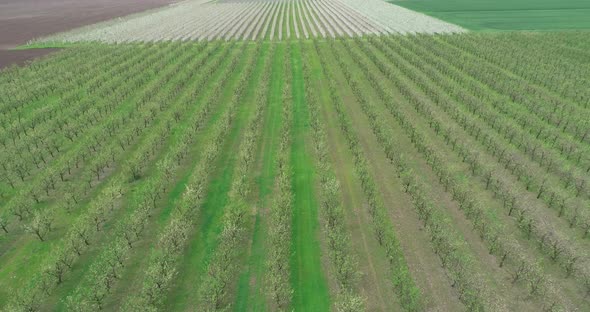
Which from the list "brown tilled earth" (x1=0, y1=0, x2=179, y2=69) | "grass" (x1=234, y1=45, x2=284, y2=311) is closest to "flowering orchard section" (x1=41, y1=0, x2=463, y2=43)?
"brown tilled earth" (x1=0, y1=0, x2=179, y2=69)

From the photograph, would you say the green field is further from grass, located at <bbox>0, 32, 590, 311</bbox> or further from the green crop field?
grass, located at <bbox>0, 32, 590, 311</bbox>

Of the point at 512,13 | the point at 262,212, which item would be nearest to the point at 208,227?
the point at 262,212

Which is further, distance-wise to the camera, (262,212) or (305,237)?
(262,212)

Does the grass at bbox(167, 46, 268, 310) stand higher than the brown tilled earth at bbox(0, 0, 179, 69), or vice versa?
the brown tilled earth at bbox(0, 0, 179, 69)

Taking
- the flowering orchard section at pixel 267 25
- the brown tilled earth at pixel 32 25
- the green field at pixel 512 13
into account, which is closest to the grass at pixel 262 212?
the flowering orchard section at pixel 267 25

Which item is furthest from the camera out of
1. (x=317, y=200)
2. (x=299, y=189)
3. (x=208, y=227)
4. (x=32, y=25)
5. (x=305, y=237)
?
(x=32, y=25)

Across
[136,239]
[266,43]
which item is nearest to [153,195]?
[136,239]

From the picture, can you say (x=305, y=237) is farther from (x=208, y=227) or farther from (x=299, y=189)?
(x=208, y=227)
